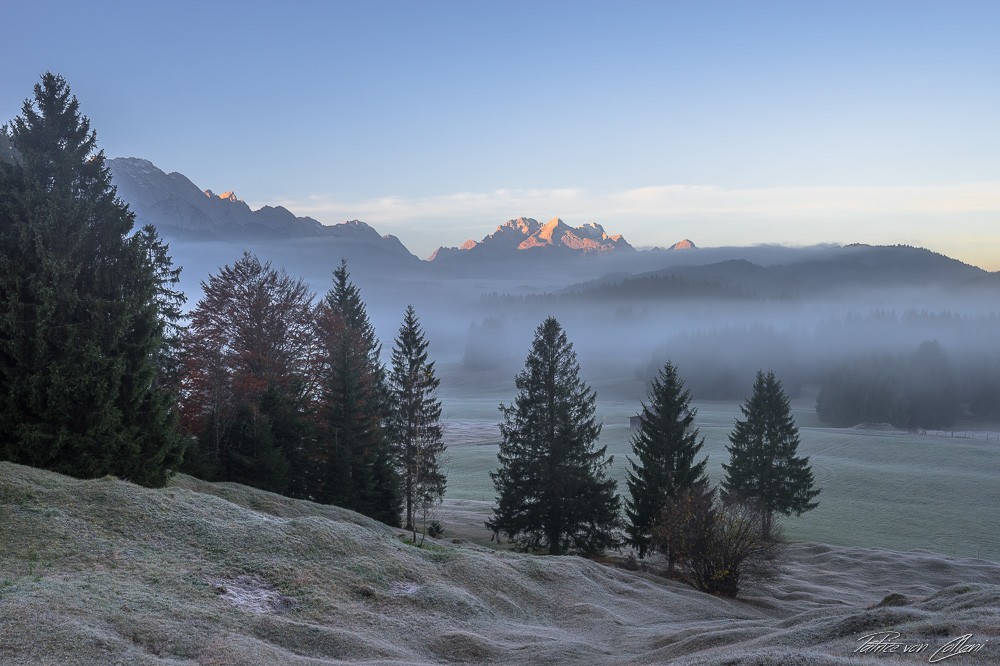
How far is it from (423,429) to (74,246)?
26824 millimetres

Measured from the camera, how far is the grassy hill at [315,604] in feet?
49.4

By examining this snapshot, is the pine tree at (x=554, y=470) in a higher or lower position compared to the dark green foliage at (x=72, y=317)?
lower

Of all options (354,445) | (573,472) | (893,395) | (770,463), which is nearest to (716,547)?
(573,472)

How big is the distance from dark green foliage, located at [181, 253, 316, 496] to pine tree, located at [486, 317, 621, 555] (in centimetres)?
1543

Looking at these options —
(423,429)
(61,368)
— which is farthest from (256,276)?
(61,368)

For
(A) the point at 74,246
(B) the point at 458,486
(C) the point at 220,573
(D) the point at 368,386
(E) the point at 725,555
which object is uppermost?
(A) the point at 74,246

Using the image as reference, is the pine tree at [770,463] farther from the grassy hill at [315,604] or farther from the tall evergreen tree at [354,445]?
the tall evergreen tree at [354,445]

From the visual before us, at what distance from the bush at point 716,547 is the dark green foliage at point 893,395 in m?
119

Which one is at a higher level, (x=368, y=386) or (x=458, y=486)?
(x=368, y=386)

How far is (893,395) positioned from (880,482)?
247 ft

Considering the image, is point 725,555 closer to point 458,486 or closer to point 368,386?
point 368,386

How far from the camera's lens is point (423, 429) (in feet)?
167

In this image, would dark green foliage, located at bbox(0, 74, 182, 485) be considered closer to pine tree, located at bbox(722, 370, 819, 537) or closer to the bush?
the bush

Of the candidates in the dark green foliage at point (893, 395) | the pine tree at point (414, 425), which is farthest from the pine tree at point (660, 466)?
the dark green foliage at point (893, 395)
